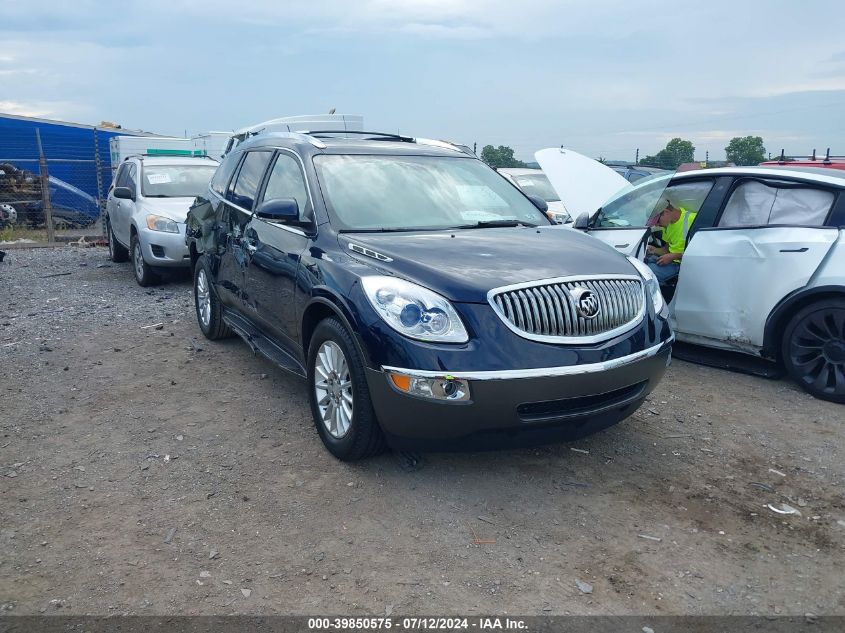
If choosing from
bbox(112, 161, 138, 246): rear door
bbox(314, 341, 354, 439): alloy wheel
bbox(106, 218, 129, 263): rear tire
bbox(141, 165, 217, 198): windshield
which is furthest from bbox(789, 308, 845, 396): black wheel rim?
bbox(106, 218, 129, 263): rear tire

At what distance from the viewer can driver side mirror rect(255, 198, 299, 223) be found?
14.3 feet

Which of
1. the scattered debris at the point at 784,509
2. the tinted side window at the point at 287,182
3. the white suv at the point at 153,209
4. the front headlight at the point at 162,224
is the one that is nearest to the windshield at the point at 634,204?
the tinted side window at the point at 287,182

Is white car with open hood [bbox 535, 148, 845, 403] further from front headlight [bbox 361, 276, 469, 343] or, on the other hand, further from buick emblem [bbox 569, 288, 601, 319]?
front headlight [bbox 361, 276, 469, 343]

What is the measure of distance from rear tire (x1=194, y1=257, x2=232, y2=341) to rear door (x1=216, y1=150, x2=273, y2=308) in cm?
33

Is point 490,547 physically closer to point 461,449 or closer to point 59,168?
point 461,449

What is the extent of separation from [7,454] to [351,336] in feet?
7.39

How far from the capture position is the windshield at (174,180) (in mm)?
10102

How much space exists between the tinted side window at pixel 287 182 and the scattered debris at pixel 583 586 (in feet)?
8.88

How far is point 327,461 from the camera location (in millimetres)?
4188

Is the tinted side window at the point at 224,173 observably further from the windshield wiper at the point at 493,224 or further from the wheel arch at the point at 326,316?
the windshield wiper at the point at 493,224

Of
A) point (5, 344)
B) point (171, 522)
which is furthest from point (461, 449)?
point (5, 344)

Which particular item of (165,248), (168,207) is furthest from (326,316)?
(168,207)

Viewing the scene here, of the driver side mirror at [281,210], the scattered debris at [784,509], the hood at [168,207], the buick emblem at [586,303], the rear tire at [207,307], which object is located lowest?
the scattered debris at [784,509]

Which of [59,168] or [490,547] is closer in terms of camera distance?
[490,547]
